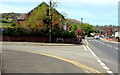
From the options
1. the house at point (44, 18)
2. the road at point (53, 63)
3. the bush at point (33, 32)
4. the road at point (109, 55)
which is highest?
the house at point (44, 18)

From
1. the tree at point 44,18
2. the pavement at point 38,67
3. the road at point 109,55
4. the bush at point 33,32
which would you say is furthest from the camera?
the tree at point 44,18

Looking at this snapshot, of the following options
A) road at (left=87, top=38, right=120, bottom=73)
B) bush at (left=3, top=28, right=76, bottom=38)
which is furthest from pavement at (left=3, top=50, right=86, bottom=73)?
bush at (left=3, top=28, right=76, bottom=38)

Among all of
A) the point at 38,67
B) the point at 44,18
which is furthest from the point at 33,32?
the point at 38,67

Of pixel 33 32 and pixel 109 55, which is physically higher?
pixel 33 32

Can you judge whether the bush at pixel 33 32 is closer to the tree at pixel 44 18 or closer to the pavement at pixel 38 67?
the tree at pixel 44 18

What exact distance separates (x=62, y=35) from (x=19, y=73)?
2539 centimetres

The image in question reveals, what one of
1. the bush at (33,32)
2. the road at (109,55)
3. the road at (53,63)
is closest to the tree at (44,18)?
the bush at (33,32)

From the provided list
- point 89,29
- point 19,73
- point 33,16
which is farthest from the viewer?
point 89,29

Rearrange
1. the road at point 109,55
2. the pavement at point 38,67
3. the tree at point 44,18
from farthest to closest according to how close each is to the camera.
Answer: the tree at point 44,18, the road at point 109,55, the pavement at point 38,67

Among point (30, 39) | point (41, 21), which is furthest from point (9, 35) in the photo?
point (41, 21)

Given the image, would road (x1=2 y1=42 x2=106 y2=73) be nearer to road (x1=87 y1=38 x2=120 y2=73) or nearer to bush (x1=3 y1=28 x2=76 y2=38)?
road (x1=87 y1=38 x2=120 y2=73)

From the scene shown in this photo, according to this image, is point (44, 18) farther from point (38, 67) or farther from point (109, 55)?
point (38, 67)

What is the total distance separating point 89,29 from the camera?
128000mm

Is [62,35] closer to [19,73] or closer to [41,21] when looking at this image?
[41,21]
